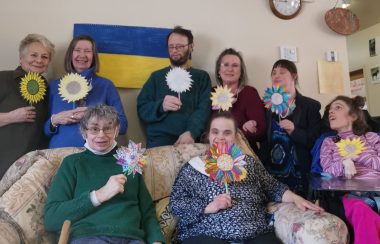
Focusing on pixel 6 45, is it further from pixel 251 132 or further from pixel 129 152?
pixel 251 132

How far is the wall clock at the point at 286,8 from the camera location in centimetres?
302

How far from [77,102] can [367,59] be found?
15.7 feet

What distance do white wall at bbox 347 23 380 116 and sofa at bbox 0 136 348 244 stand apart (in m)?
4.22

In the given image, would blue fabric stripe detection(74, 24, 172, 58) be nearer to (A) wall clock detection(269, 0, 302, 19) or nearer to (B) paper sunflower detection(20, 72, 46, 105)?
(B) paper sunflower detection(20, 72, 46, 105)

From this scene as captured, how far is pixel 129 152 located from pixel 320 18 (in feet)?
7.76

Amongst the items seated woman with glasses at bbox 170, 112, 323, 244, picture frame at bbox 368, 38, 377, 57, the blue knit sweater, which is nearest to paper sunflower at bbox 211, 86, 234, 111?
seated woman with glasses at bbox 170, 112, 323, 244

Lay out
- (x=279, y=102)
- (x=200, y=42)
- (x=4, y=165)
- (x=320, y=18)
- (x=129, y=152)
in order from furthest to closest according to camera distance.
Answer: (x=320, y=18)
(x=200, y=42)
(x=279, y=102)
(x=4, y=165)
(x=129, y=152)

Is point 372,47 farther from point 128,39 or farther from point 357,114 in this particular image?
point 128,39

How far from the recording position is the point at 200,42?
288cm

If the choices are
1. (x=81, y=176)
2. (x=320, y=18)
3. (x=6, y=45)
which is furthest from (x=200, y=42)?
(x=81, y=176)

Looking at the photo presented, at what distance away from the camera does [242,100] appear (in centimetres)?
251

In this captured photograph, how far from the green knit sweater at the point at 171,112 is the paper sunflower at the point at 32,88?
64cm

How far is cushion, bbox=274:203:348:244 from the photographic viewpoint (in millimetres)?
1482

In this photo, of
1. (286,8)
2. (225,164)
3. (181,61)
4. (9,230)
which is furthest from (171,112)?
(286,8)
